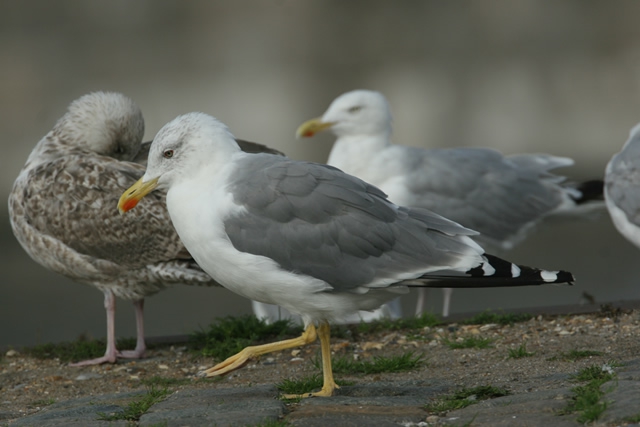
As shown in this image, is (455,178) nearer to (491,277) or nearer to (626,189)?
(626,189)

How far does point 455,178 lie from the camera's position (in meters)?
7.24

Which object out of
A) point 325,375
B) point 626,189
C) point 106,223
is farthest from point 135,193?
point 626,189

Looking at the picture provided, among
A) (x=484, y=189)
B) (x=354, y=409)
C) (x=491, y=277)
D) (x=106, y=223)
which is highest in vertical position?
(x=484, y=189)

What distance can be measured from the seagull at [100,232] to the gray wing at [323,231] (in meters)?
1.69

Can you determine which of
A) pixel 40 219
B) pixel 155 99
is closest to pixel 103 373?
pixel 40 219

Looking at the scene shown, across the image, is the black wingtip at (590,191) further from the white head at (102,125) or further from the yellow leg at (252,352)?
the yellow leg at (252,352)

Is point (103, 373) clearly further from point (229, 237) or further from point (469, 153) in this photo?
point (469, 153)

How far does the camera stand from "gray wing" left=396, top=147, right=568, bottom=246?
7.19 metres

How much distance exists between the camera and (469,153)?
7.54 meters

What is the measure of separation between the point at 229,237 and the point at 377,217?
2.03 feet

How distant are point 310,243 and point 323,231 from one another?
2.9 inches

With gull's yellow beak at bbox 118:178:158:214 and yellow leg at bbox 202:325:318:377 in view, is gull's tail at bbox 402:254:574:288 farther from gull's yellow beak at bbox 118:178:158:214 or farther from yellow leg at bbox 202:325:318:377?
gull's yellow beak at bbox 118:178:158:214

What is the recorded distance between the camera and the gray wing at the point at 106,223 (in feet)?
19.0

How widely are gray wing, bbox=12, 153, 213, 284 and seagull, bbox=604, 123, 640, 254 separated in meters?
2.61
